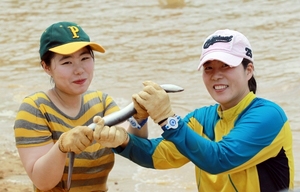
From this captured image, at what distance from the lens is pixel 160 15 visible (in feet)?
57.3

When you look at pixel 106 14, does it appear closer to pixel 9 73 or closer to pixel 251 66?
pixel 9 73

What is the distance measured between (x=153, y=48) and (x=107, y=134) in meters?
9.91

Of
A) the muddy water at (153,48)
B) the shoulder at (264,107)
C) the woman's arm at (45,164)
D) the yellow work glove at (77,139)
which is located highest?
the shoulder at (264,107)

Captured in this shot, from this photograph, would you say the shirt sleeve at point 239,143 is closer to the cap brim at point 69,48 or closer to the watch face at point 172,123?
the watch face at point 172,123

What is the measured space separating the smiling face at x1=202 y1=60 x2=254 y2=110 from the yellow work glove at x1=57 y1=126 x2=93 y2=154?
2.49 ft

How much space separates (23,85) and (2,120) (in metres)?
2.20

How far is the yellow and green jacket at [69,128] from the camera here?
12.7 ft

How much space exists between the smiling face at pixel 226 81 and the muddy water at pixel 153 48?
2.69 meters

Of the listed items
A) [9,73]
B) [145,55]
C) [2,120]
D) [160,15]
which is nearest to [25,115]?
[2,120]

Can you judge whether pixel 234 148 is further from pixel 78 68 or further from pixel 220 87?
pixel 78 68

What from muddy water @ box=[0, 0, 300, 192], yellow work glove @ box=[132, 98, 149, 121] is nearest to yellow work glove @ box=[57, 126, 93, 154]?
yellow work glove @ box=[132, 98, 149, 121]

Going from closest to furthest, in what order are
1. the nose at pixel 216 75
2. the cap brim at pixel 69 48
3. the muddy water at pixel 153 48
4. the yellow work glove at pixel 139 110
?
the yellow work glove at pixel 139 110, the nose at pixel 216 75, the cap brim at pixel 69 48, the muddy water at pixel 153 48

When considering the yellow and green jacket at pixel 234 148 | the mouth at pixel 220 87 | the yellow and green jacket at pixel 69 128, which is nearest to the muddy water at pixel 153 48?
the yellow and green jacket at pixel 69 128

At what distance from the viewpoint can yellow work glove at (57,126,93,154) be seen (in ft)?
11.7
